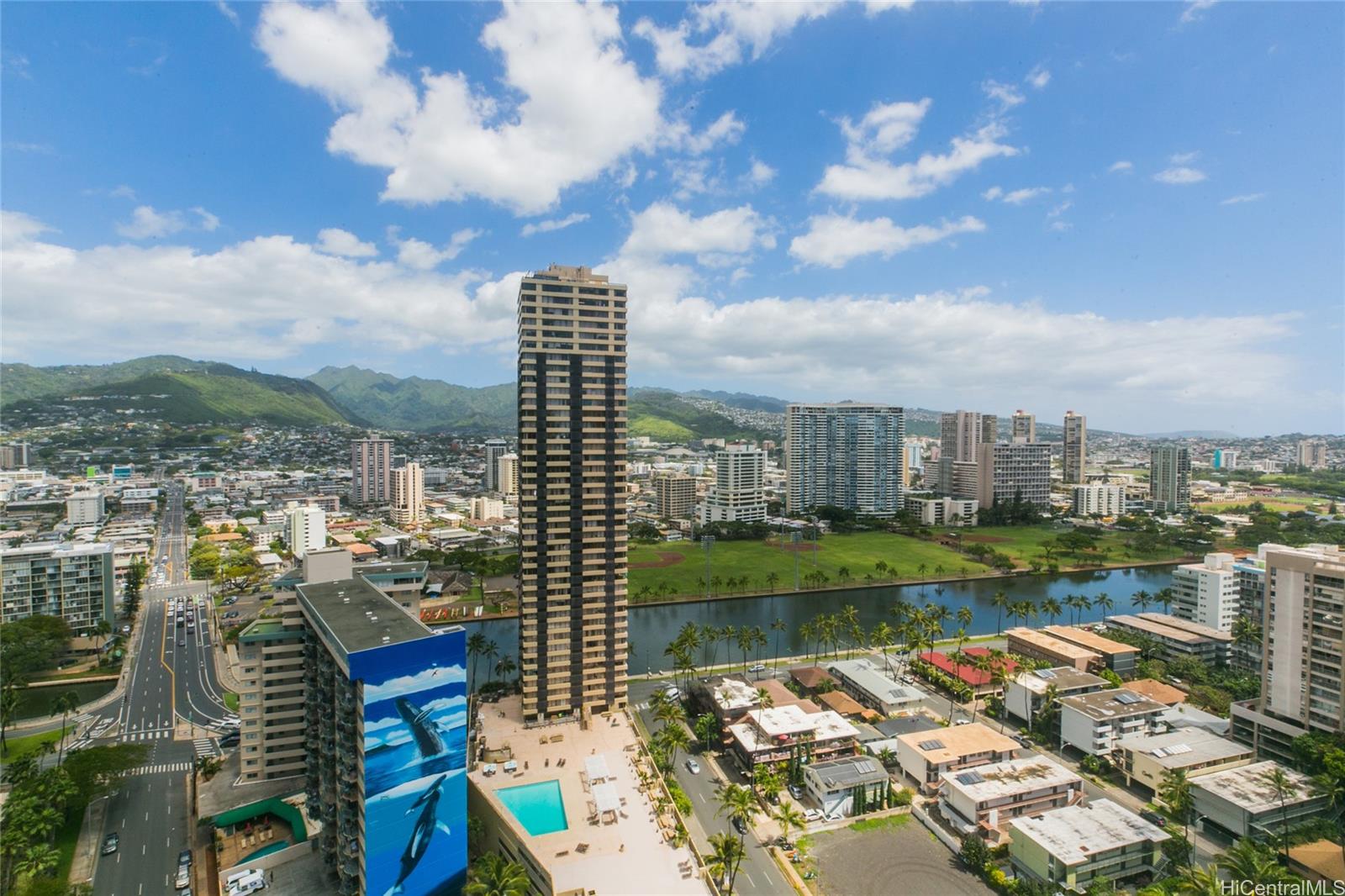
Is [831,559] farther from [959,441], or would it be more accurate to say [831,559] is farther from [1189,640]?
[959,441]

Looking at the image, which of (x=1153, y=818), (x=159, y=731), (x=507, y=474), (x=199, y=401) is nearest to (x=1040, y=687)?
(x=1153, y=818)

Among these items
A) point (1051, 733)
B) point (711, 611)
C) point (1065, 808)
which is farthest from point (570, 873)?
point (711, 611)

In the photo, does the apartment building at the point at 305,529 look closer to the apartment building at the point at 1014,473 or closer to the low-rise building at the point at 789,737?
the low-rise building at the point at 789,737

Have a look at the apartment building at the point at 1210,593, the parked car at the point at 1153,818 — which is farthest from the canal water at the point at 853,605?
the parked car at the point at 1153,818

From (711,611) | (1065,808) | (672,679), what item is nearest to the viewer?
(1065,808)

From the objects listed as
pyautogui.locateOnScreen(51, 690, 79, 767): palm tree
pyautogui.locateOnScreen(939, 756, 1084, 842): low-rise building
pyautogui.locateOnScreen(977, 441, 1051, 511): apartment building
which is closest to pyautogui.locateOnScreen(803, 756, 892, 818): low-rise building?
pyautogui.locateOnScreen(939, 756, 1084, 842): low-rise building

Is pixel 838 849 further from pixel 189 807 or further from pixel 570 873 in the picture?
pixel 189 807
